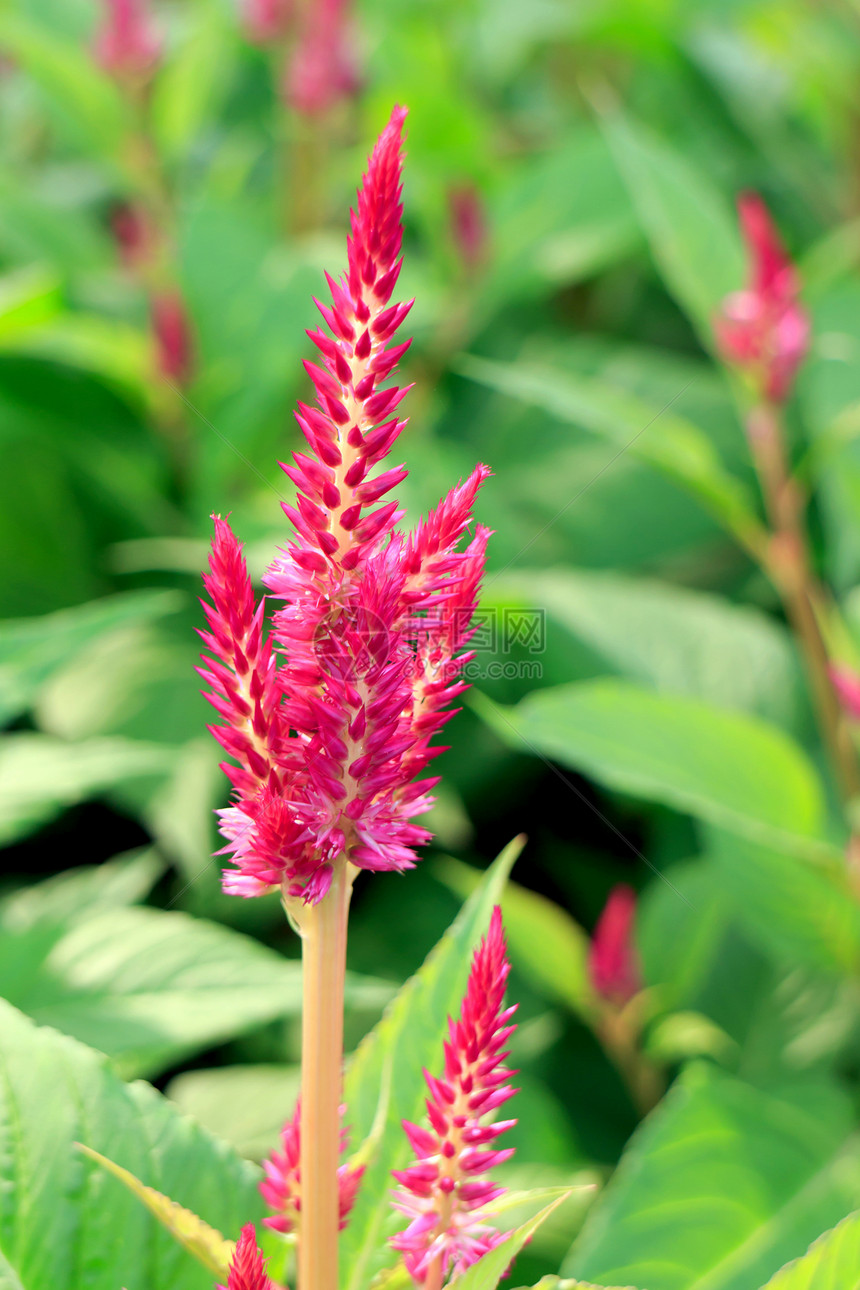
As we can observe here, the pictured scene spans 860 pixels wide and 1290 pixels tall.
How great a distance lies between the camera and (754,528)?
3.39 feet

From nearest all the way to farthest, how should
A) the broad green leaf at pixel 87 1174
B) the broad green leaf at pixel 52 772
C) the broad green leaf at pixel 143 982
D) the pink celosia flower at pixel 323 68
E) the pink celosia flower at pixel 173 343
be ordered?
the broad green leaf at pixel 87 1174, the broad green leaf at pixel 143 982, the broad green leaf at pixel 52 772, the pink celosia flower at pixel 173 343, the pink celosia flower at pixel 323 68

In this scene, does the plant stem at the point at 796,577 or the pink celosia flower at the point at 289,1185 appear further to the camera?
the plant stem at the point at 796,577

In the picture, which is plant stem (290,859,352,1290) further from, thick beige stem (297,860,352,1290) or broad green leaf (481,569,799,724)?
broad green leaf (481,569,799,724)

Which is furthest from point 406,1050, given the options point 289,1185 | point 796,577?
point 796,577

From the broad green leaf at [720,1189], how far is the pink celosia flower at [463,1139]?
0.44 metres

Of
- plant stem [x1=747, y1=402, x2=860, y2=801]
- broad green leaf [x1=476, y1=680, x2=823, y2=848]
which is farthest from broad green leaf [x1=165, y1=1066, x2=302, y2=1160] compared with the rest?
plant stem [x1=747, y1=402, x2=860, y2=801]

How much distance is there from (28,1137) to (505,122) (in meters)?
1.96

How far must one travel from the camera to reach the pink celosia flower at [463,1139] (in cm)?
31

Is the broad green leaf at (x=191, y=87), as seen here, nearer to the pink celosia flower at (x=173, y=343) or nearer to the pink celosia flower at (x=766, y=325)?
the pink celosia flower at (x=173, y=343)

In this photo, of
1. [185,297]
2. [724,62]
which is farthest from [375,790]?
[724,62]

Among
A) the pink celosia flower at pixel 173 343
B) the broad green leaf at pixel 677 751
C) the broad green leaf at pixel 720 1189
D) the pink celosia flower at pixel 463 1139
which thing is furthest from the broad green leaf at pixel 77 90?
the pink celosia flower at pixel 463 1139

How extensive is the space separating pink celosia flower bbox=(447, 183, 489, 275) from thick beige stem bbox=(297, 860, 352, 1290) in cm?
131

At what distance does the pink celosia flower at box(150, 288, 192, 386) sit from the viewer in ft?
4.17

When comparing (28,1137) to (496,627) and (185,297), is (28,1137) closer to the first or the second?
(496,627)
